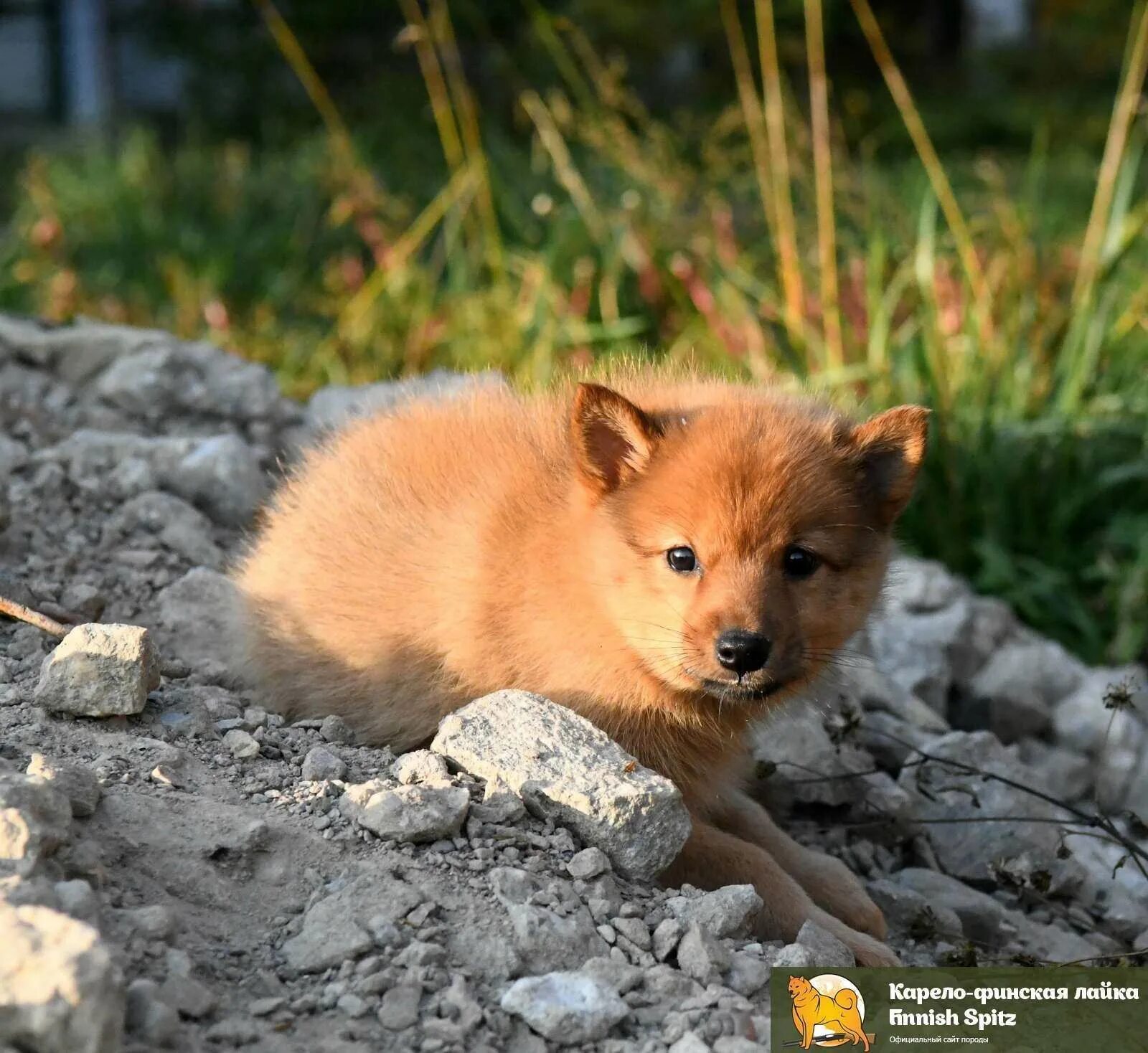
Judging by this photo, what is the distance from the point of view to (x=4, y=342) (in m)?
5.35

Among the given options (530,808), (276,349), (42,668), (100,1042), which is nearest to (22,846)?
(100,1042)

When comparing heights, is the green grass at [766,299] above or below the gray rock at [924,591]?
above

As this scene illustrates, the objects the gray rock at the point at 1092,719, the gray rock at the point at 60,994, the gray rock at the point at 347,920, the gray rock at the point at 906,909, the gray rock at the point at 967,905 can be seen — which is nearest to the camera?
the gray rock at the point at 60,994

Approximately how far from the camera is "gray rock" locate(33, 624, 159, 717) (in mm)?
3145

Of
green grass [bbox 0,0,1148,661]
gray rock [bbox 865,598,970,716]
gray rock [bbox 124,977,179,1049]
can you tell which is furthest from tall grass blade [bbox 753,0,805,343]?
gray rock [bbox 124,977,179,1049]

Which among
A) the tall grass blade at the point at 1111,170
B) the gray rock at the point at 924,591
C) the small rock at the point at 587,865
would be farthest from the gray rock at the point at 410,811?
the tall grass blade at the point at 1111,170

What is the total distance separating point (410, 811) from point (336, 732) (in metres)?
0.64

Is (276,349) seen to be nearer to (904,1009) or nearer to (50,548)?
(50,548)

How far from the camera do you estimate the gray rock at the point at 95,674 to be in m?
3.14

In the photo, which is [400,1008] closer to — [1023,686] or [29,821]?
[29,821]

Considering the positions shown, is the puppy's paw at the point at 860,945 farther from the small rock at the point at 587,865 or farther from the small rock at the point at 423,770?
the small rock at the point at 423,770

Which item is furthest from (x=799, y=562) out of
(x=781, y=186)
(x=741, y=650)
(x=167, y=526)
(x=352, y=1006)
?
(x=781, y=186)

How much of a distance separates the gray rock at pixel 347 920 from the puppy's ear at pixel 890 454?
4.93 feet

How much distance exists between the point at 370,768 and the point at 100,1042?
1.22 metres
